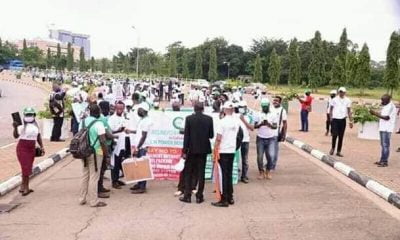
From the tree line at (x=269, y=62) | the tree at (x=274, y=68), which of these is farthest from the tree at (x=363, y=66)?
the tree at (x=274, y=68)

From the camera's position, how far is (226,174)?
9234 millimetres

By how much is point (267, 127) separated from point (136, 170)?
285 cm

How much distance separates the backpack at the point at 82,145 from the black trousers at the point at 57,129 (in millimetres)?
8678

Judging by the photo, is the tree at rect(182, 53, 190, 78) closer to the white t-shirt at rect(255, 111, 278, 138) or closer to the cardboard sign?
the white t-shirt at rect(255, 111, 278, 138)

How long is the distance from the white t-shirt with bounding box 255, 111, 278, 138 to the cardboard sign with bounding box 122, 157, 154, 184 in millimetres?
2560

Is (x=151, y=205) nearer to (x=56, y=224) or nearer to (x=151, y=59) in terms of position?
(x=56, y=224)

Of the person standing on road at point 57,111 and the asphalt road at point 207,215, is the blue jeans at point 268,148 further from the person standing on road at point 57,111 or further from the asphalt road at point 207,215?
the person standing on road at point 57,111

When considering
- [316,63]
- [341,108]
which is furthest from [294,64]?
[341,108]

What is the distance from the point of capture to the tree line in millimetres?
62188

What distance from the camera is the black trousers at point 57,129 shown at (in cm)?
1749

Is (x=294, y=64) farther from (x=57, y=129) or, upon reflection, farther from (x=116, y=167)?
(x=116, y=167)

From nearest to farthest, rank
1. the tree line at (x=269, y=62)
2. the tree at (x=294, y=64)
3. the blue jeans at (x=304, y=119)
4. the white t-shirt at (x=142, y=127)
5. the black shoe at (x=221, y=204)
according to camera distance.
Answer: the black shoe at (x=221, y=204) → the white t-shirt at (x=142, y=127) → the blue jeans at (x=304, y=119) → the tree line at (x=269, y=62) → the tree at (x=294, y=64)

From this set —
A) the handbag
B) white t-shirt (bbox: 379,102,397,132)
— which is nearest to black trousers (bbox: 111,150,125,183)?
the handbag

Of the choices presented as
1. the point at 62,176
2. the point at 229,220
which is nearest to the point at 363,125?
the point at 62,176
